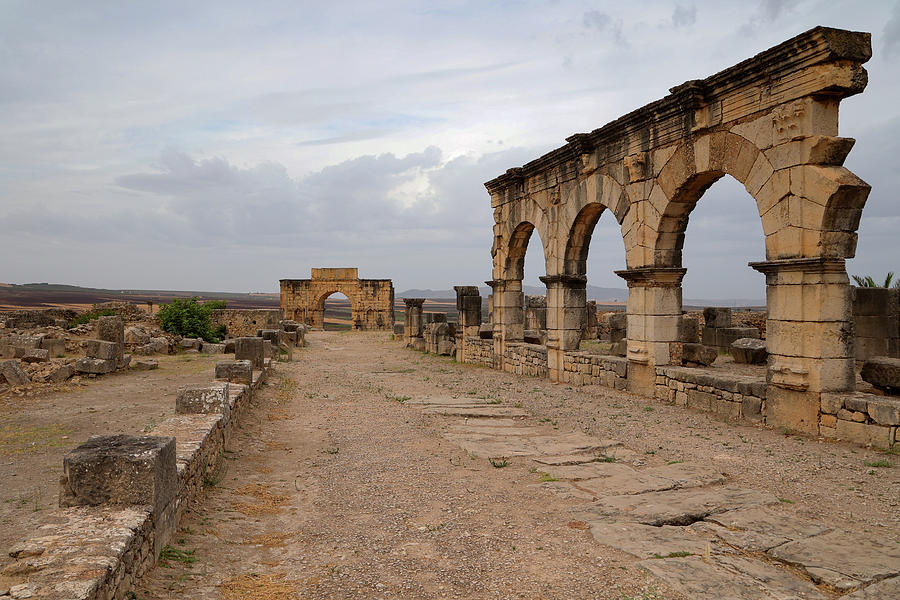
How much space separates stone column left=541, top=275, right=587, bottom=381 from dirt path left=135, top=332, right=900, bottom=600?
3.20m

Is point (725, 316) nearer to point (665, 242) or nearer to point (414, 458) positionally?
point (665, 242)

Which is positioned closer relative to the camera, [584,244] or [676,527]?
[676,527]

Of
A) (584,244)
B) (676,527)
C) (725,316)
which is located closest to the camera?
(676,527)

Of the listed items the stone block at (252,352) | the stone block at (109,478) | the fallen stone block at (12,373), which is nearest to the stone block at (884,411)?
the stone block at (109,478)

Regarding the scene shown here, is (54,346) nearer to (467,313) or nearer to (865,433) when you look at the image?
(467,313)

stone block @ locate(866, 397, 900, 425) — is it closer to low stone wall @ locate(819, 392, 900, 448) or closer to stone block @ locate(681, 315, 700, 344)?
low stone wall @ locate(819, 392, 900, 448)

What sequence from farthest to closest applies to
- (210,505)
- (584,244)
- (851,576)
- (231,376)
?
1. (584,244)
2. (231,376)
3. (210,505)
4. (851,576)

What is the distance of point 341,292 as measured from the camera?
1437 inches

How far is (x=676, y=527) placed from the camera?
4.61 meters

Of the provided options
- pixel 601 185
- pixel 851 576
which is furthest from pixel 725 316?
pixel 851 576

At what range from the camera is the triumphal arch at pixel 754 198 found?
7492 millimetres

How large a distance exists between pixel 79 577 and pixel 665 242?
32.3ft

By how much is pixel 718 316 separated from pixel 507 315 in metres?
5.40

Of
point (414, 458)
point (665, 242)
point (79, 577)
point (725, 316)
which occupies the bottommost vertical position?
point (414, 458)
